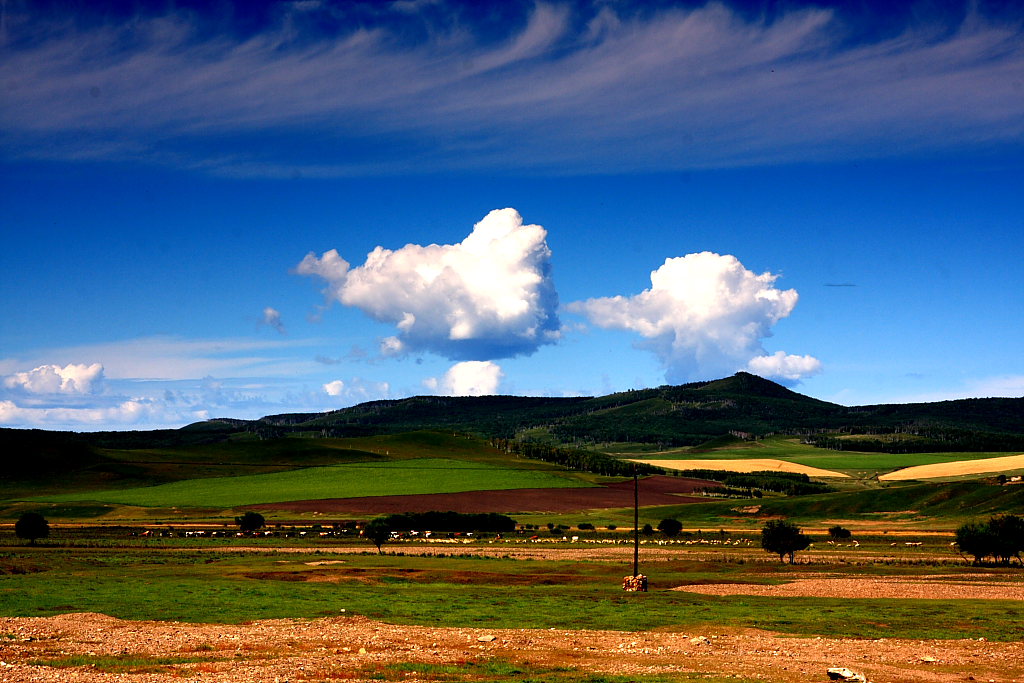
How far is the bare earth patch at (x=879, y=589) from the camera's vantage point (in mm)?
61919

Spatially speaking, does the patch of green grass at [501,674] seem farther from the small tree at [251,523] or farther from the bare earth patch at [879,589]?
the small tree at [251,523]

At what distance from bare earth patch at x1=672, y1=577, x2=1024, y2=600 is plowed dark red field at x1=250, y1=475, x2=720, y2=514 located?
313 feet

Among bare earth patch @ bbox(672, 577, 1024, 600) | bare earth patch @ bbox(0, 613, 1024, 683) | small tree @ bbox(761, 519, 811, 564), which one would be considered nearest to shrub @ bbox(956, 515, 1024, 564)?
small tree @ bbox(761, 519, 811, 564)

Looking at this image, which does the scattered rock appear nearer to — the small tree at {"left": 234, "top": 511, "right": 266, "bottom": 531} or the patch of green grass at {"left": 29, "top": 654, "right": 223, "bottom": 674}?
the patch of green grass at {"left": 29, "top": 654, "right": 223, "bottom": 674}

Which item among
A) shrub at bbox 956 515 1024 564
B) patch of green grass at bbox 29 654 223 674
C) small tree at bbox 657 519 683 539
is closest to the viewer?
patch of green grass at bbox 29 654 223 674

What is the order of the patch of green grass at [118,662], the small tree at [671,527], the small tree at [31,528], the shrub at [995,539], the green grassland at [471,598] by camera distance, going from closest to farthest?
the patch of green grass at [118,662]
the green grassland at [471,598]
the shrub at [995,539]
the small tree at [31,528]
the small tree at [671,527]

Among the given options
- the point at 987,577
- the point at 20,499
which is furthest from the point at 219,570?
the point at 20,499

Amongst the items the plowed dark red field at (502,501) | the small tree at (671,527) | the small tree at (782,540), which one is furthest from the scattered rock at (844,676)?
the plowed dark red field at (502,501)

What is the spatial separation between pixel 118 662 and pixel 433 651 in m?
12.3

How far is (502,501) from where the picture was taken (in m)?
177

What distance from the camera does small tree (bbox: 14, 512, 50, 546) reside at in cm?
10556

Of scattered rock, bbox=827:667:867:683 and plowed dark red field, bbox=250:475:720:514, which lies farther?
plowed dark red field, bbox=250:475:720:514

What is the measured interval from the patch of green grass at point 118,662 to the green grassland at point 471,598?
37.4 ft

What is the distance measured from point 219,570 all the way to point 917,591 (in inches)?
2212
